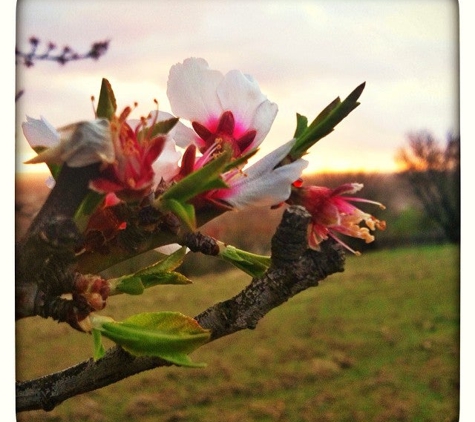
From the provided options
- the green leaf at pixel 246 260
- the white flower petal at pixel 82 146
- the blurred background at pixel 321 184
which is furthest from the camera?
the blurred background at pixel 321 184

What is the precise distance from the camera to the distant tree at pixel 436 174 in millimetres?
859

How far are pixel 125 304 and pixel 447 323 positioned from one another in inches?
14.9

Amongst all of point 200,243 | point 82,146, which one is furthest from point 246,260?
point 82,146

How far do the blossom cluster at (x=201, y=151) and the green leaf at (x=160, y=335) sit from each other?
54 millimetres

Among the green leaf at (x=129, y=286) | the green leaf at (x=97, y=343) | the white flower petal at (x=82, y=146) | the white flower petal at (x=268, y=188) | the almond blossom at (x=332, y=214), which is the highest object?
the white flower petal at (x=82, y=146)

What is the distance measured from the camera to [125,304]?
72 cm

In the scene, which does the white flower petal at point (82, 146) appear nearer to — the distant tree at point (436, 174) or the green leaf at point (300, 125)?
the green leaf at point (300, 125)

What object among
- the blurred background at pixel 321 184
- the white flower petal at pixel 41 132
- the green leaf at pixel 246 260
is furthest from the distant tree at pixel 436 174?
the white flower petal at pixel 41 132

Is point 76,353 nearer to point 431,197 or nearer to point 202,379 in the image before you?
point 202,379

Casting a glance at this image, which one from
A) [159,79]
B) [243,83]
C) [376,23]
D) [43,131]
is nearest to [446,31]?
[376,23]

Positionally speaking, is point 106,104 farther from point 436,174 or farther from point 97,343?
point 436,174

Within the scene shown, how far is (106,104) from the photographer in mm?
391

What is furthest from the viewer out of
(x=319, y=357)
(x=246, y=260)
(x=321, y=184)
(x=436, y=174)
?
(x=319, y=357)

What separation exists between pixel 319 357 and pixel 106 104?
2.37ft
